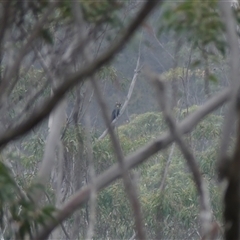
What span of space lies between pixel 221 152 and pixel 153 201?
680cm

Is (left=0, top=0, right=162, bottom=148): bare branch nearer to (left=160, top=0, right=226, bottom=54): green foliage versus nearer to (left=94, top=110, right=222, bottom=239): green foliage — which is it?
(left=160, top=0, right=226, bottom=54): green foliage

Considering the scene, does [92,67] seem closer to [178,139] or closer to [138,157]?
[178,139]

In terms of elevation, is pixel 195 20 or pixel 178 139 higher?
pixel 195 20

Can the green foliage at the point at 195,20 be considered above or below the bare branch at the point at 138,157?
above

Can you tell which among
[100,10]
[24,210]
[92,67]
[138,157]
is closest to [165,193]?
[24,210]

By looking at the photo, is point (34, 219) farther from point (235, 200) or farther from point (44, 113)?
point (235, 200)

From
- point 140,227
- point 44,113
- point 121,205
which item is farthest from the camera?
point 121,205

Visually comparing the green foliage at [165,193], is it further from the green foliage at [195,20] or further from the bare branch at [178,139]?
the bare branch at [178,139]

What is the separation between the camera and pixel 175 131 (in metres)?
1.20

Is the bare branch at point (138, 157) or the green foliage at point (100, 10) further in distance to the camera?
the green foliage at point (100, 10)

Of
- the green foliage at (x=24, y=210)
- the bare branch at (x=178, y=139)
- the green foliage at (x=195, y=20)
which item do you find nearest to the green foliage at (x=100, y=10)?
the green foliage at (x=195, y=20)

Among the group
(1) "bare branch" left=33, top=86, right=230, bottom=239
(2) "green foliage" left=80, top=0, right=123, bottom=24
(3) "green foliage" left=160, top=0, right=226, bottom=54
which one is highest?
(2) "green foliage" left=80, top=0, right=123, bottom=24

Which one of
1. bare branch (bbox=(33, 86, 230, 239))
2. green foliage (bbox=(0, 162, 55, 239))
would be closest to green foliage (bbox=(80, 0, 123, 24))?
bare branch (bbox=(33, 86, 230, 239))

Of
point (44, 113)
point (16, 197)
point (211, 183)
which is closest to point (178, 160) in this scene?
point (211, 183)
